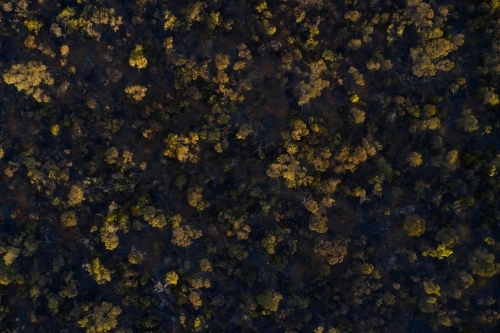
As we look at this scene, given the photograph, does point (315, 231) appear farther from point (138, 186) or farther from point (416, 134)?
point (138, 186)

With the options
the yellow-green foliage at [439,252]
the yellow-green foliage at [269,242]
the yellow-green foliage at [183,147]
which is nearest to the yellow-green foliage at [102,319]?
the yellow-green foliage at [269,242]

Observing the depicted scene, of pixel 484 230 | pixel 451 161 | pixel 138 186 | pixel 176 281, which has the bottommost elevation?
pixel 176 281

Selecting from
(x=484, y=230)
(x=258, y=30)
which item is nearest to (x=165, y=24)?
(x=258, y=30)

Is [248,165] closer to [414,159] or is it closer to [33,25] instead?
[414,159]

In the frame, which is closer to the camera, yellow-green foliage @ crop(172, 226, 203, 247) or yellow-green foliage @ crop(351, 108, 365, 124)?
yellow-green foliage @ crop(172, 226, 203, 247)

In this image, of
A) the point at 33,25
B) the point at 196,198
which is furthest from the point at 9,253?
the point at 33,25

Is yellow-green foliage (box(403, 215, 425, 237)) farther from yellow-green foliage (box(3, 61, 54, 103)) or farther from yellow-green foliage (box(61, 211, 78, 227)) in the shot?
yellow-green foliage (box(3, 61, 54, 103))

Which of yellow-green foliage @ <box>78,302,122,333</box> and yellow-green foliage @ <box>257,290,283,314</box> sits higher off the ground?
yellow-green foliage @ <box>257,290,283,314</box>

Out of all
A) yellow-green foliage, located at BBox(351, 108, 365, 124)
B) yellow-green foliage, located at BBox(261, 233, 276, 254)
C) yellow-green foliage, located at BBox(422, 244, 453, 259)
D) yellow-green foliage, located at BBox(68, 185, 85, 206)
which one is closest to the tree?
yellow-green foliage, located at BBox(351, 108, 365, 124)
